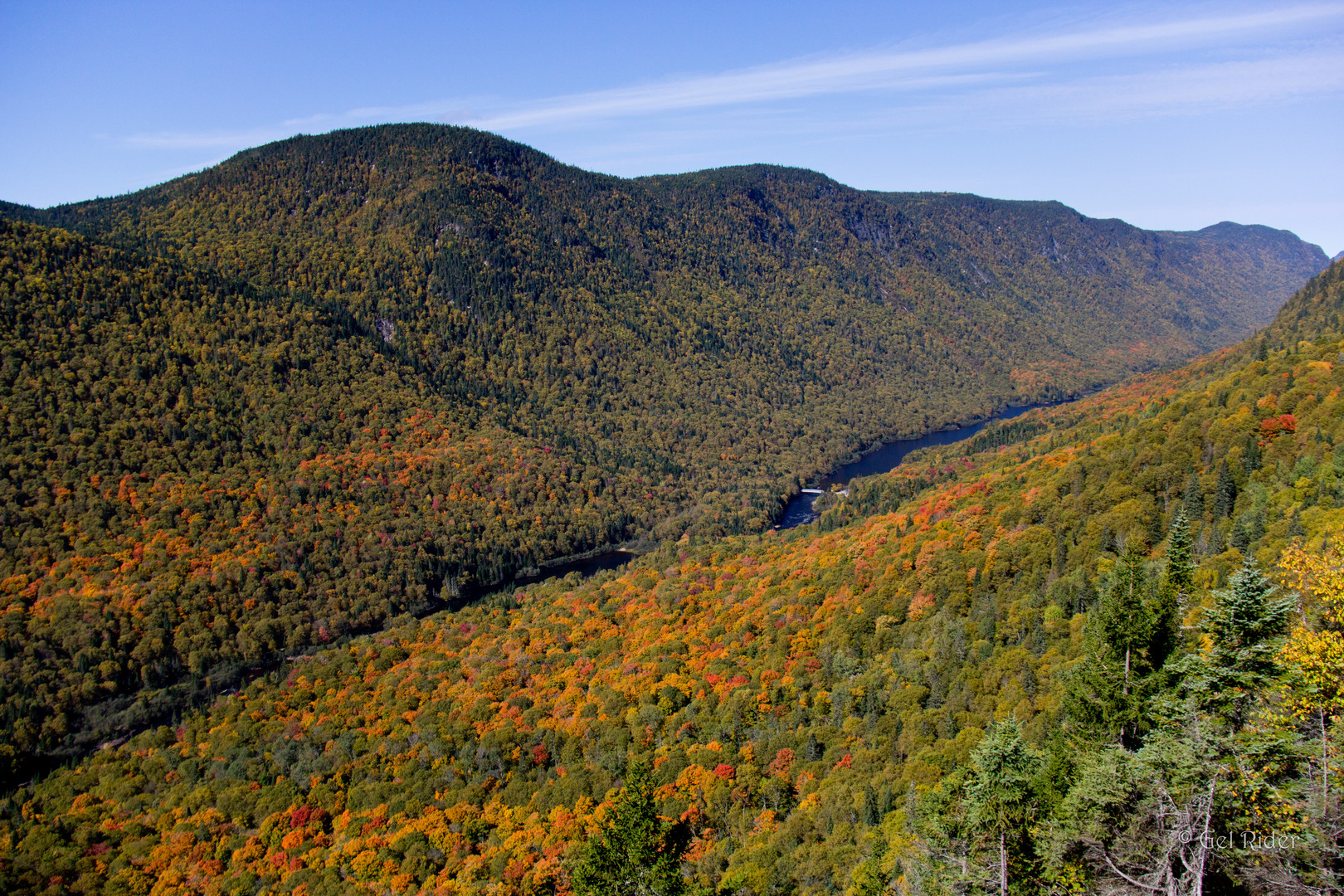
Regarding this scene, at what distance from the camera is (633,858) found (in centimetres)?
4925

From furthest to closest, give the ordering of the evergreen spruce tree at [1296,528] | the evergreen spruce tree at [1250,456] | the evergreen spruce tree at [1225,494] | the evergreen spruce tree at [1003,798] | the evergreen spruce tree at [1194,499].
→ the evergreen spruce tree at [1250,456] < the evergreen spruce tree at [1194,499] < the evergreen spruce tree at [1225,494] < the evergreen spruce tree at [1296,528] < the evergreen spruce tree at [1003,798]

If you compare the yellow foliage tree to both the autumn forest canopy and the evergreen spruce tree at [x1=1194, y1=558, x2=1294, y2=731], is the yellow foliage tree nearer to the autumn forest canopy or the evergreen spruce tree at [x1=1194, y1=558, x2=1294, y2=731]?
the autumn forest canopy

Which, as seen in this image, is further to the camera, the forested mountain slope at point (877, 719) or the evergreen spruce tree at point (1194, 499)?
the evergreen spruce tree at point (1194, 499)

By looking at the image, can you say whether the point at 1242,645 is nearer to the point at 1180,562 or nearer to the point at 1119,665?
the point at 1119,665

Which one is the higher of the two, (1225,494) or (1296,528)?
(1296,528)

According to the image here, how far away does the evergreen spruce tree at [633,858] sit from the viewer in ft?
157

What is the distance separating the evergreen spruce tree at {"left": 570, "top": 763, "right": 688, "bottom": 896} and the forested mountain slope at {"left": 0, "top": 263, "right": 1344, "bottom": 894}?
6.43 meters

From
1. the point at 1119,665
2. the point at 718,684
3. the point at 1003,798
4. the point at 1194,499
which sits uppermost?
the point at 1119,665

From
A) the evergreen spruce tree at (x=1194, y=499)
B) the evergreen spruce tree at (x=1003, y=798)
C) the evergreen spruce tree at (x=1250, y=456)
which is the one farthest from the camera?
the evergreen spruce tree at (x=1250, y=456)

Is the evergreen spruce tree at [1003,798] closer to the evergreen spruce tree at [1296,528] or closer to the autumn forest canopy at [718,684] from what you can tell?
the autumn forest canopy at [718,684]

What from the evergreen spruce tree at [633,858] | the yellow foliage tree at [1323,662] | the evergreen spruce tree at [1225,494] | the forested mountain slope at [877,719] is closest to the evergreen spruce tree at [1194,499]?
the forested mountain slope at [877,719]

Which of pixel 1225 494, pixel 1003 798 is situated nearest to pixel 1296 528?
pixel 1225 494

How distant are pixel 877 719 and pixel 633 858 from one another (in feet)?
146

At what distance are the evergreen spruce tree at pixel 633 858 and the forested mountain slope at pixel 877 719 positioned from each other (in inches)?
253
